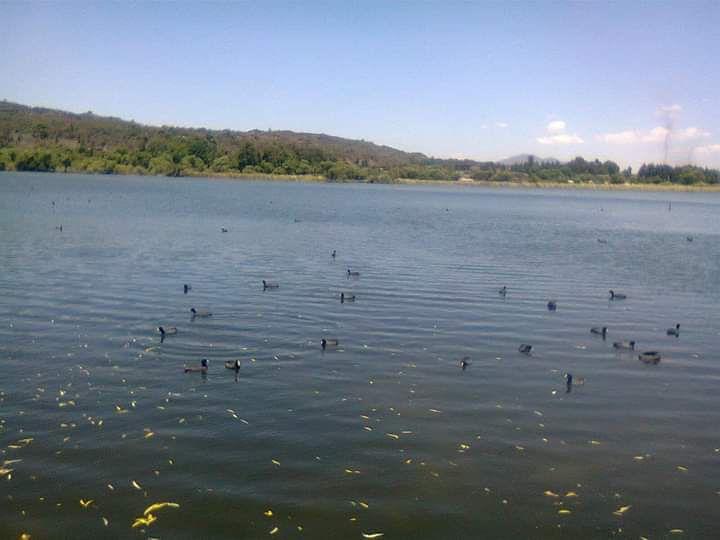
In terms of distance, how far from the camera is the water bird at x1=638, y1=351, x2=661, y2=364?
63.7 ft

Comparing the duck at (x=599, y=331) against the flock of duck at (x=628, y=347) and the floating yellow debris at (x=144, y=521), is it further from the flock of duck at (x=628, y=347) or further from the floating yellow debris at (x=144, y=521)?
the floating yellow debris at (x=144, y=521)

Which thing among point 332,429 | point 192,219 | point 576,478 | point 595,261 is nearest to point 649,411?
point 576,478

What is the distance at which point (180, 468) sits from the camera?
11.6 m

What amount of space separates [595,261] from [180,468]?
36.6 metres

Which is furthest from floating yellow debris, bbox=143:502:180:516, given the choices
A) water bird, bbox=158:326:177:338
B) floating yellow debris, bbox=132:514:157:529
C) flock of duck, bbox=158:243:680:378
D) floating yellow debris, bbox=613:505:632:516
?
water bird, bbox=158:326:177:338

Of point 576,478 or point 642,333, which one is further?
point 642,333

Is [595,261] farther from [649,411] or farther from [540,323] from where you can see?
[649,411]

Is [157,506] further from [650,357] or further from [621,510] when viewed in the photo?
[650,357]

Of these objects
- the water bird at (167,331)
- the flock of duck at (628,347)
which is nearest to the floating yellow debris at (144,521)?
the flock of duck at (628,347)

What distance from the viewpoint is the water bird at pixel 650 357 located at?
63.7ft

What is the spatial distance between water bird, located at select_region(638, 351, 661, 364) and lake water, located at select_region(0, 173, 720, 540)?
225 mm

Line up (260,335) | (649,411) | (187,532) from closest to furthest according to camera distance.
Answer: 1. (187,532)
2. (649,411)
3. (260,335)

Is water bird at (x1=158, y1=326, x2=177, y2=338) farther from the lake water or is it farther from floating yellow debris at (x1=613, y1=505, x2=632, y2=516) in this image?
floating yellow debris at (x1=613, y1=505, x2=632, y2=516)

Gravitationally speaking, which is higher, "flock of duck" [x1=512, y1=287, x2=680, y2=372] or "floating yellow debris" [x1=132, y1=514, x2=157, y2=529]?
"flock of duck" [x1=512, y1=287, x2=680, y2=372]
